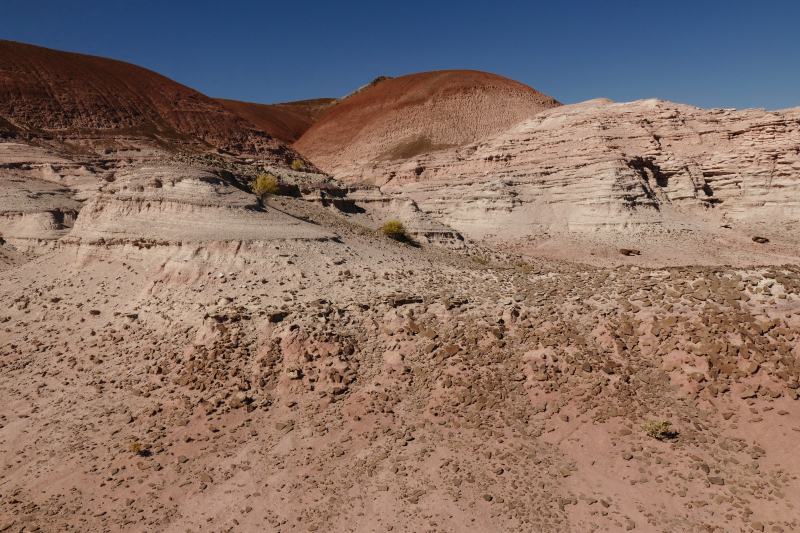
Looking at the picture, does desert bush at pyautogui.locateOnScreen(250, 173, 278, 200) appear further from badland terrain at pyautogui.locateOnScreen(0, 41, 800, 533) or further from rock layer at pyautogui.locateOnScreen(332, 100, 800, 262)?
rock layer at pyautogui.locateOnScreen(332, 100, 800, 262)

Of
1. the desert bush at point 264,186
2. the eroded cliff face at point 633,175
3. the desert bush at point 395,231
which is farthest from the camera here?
the eroded cliff face at point 633,175

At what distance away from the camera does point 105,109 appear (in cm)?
3806

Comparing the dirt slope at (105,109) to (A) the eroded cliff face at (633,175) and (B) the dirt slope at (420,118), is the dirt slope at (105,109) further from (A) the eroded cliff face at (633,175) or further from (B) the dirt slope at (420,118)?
(A) the eroded cliff face at (633,175)


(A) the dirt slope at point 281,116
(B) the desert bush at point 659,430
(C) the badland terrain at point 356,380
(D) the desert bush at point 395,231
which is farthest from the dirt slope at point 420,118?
(B) the desert bush at point 659,430

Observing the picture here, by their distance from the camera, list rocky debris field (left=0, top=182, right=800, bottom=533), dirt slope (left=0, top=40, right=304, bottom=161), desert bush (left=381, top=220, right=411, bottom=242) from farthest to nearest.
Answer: dirt slope (left=0, top=40, right=304, bottom=161) < desert bush (left=381, top=220, right=411, bottom=242) < rocky debris field (left=0, top=182, right=800, bottom=533)

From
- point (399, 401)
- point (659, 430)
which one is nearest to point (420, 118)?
point (399, 401)

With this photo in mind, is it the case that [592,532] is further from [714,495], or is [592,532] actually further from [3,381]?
[3,381]

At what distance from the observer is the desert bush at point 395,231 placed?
20562 millimetres

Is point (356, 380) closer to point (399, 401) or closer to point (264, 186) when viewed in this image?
point (399, 401)

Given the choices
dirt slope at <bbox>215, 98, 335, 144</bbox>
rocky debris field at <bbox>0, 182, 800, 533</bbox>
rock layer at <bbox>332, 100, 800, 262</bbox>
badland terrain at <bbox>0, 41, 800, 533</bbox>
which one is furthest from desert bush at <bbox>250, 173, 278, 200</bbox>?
dirt slope at <bbox>215, 98, 335, 144</bbox>

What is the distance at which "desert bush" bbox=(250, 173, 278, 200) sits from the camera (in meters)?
20.9

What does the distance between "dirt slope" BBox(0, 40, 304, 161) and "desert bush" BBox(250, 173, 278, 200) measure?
18.6m

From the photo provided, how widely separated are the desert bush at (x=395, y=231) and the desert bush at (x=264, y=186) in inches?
225

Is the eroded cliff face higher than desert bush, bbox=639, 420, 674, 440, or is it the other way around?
the eroded cliff face
